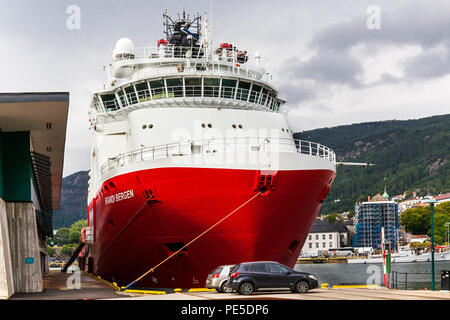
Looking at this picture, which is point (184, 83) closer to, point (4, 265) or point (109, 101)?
point (109, 101)

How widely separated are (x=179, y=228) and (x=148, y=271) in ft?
8.42

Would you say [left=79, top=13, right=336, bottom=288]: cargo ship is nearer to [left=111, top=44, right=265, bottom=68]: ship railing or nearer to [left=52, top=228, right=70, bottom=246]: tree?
[left=111, top=44, right=265, bottom=68]: ship railing

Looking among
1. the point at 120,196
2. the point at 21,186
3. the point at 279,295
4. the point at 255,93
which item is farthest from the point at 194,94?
the point at 279,295

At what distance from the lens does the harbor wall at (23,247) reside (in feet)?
78.3

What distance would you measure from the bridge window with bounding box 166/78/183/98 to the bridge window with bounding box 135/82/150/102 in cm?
126

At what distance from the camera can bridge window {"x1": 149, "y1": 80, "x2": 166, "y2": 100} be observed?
29.7 metres

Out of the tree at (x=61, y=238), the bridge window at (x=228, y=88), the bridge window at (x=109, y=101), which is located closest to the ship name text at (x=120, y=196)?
the bridge window at (x=109, y=101)

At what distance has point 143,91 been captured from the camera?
30.4 metres

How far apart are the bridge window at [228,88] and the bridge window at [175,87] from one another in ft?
7.02

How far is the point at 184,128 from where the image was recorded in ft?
90.7

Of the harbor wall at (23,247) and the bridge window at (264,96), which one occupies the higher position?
the bridge window at (264,96)

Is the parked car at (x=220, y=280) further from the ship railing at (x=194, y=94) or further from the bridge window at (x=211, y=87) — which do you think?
the bridge window at (x=211, y=87)
